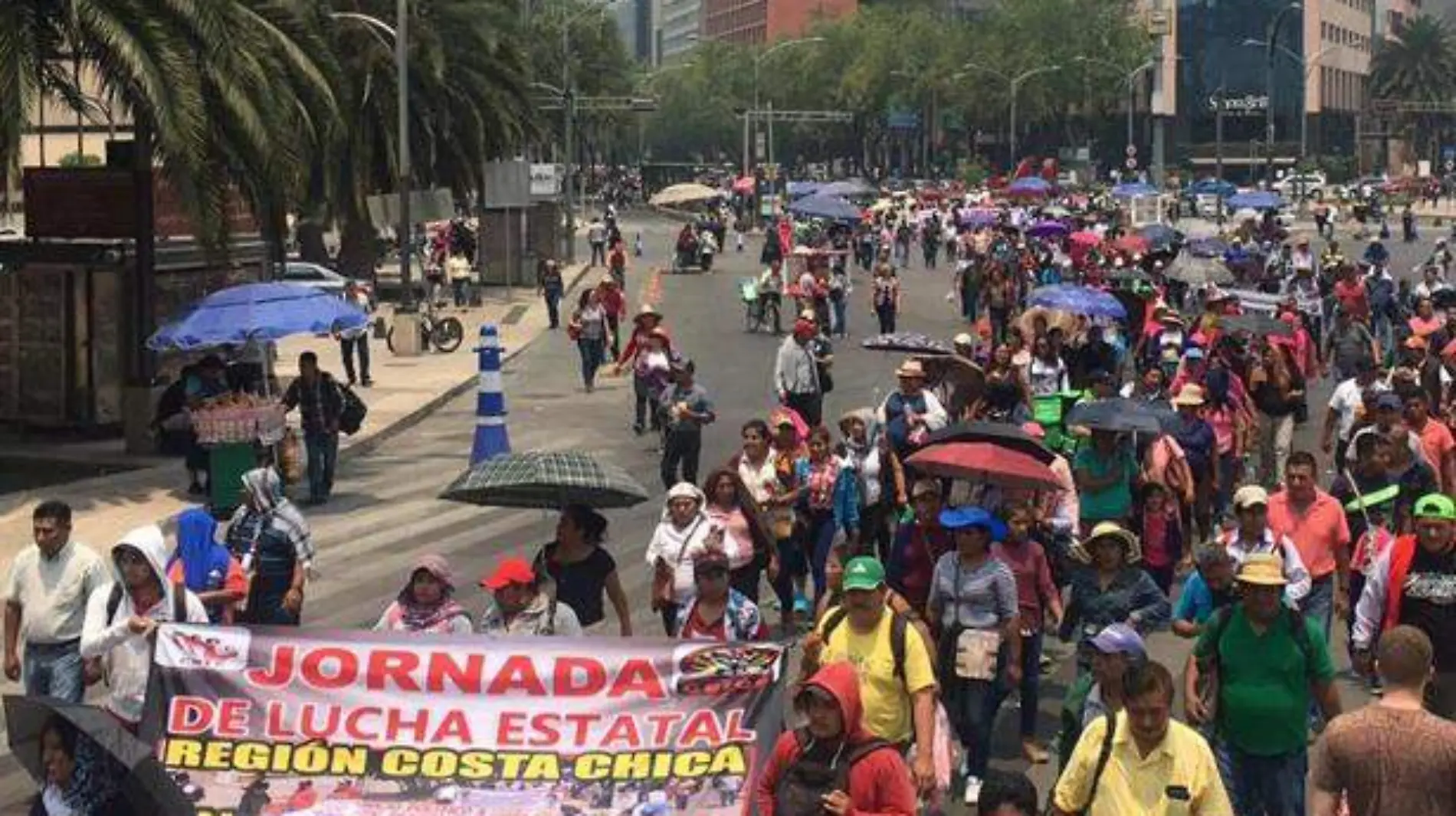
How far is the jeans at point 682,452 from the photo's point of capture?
17375 millimetres

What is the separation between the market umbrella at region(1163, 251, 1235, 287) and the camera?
3291 cm

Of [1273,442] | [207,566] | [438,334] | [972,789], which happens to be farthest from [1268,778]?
[438,334]

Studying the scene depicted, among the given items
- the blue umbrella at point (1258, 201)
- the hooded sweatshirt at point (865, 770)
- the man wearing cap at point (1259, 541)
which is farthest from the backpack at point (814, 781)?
the blue umbrella at point (1258, 201)

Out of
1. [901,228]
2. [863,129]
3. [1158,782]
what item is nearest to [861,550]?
[1158,782]

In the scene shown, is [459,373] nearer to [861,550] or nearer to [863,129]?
[861,550]

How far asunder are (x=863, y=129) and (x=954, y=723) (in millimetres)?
130142

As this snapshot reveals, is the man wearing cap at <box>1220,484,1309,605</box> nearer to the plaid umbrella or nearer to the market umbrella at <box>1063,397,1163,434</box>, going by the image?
the market umbrella at <box>1063,397,1163,434</box>

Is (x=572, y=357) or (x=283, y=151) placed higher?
(x=283, y=151)

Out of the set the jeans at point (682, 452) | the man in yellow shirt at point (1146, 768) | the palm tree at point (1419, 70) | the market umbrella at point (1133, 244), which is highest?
the palm tree at point (1419, 70)

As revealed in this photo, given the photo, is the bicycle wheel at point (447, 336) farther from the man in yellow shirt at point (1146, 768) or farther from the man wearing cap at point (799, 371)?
the man in yellow shirt at point (1146, 768)

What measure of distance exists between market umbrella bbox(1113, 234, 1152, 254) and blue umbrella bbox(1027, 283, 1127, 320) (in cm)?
1667

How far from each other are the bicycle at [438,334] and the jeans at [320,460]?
16.8 metres

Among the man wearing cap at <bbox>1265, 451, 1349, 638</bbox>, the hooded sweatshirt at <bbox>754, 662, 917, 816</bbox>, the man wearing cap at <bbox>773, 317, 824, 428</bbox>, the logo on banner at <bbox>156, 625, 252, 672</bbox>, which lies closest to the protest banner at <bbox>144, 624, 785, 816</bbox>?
the logo on banner at <bbox>156, 625, 252, 672</bbox>

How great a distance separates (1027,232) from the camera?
47344 millimetres
